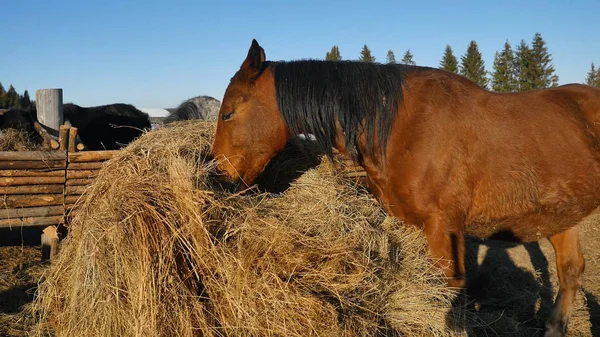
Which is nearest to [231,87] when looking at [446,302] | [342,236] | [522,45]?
[342,236]

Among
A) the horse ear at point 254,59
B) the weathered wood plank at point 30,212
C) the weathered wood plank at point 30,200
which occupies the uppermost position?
the horse ear at point 254,59

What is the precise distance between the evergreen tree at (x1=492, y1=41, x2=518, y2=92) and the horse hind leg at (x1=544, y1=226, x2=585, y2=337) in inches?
996

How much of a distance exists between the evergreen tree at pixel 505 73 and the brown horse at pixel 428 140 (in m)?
25.9

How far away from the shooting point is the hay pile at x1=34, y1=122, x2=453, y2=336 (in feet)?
8.27

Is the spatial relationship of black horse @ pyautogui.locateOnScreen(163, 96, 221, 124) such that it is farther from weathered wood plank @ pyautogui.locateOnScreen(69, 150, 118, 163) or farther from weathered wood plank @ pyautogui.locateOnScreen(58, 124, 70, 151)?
weathered wood plank @ pyautogui.locateOnScreen(58, 124, 70, 151)

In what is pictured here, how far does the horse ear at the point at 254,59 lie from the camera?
11.5 ft

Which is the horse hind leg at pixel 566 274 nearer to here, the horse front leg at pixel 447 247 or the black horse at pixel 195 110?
the horse front leg at pixel 447 247

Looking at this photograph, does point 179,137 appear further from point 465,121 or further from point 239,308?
point 465,121

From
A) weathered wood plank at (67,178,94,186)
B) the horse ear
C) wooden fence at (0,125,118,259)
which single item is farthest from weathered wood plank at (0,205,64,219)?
the horse ear

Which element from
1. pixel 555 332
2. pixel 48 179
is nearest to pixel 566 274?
pixel 555 332

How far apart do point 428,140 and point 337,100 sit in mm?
770

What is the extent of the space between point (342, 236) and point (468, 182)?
1.16 meters

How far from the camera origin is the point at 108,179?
3002mm

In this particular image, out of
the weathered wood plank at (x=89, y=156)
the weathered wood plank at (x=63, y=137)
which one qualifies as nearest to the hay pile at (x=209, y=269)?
the weathered wood plank at (x=89, y=156)
